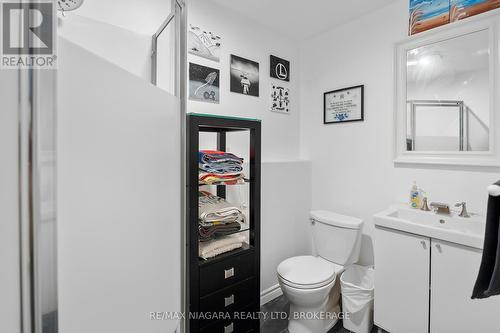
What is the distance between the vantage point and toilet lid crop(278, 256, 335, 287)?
163 centimetres

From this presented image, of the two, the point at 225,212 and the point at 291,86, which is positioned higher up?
the point at 291,86

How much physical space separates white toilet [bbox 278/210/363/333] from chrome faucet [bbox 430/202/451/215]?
0.49 m

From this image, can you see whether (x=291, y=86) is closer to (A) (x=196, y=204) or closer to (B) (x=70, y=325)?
(A) (x=196, y=204)

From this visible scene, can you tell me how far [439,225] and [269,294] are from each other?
1.45 metres

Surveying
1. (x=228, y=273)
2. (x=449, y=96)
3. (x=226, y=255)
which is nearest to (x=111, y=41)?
(x=226, y=255)

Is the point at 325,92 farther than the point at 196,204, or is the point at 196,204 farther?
the point at 325,92

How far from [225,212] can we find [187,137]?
52 cm

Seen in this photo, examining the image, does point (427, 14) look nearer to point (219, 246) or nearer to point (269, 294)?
point (219, 246)

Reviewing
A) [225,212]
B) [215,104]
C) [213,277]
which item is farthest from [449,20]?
[213,277]

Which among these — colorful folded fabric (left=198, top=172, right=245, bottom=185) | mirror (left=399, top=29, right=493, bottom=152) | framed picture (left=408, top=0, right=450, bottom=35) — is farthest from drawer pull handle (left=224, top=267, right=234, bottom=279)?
framed picture (left=408, top=0, right=450, bottom=35)

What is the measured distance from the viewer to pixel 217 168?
4.81 feet

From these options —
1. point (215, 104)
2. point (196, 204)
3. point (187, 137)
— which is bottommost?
point (196, 204)

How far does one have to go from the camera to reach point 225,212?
1490 mm

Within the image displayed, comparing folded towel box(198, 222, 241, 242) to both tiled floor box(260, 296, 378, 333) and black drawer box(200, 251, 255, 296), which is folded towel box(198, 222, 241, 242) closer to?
black drawer box(200, 251, 255, 296)
